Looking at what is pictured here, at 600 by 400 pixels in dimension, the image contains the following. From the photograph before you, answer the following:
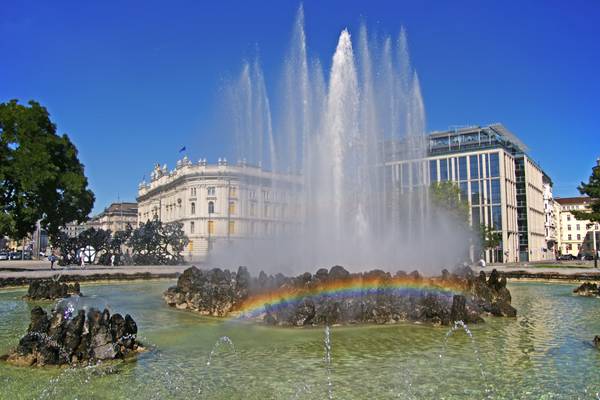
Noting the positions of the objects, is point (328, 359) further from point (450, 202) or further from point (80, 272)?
point (450, 202)

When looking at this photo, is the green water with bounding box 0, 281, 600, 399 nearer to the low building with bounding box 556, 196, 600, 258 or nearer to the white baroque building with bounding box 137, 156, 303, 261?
the white baroque building with bounding box 137, 156, 303, 261

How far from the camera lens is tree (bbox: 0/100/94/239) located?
41.8 m

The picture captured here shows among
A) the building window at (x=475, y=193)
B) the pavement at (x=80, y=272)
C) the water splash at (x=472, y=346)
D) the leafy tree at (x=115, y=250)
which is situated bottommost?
the water splash at (x=472, y=346)

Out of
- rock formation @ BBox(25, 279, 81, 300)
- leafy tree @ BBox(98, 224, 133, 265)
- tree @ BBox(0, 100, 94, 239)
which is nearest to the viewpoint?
rock formation @ BBox(25, 279, 81, 300)

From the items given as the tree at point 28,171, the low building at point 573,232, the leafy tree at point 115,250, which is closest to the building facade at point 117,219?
the leafy tree at point 115,250

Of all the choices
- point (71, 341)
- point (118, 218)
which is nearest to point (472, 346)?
point (71, 341)

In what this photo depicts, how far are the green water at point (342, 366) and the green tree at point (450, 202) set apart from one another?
45.9 metres

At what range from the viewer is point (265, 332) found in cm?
1466

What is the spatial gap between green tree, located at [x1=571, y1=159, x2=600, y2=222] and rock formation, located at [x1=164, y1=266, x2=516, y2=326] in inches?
1342

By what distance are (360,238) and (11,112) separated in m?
34.4

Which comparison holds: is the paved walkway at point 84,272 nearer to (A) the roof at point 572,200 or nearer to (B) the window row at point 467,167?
(B) the window row at point 467,167

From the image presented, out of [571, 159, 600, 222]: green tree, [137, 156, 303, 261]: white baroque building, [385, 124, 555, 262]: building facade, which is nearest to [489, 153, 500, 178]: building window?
[385, 124, 555, 262]: building facade

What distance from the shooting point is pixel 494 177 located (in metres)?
92.3

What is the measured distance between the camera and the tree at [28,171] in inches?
1644
